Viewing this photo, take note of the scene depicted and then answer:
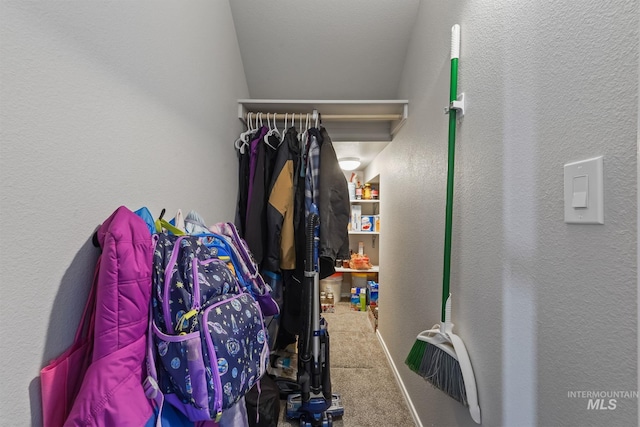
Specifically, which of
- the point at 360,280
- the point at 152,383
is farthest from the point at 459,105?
the point at 360,280

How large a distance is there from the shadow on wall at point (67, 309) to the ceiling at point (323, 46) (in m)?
1.45

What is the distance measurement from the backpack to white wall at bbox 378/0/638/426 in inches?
27.1

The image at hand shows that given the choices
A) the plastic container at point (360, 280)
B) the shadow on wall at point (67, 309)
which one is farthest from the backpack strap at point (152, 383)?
the plastic container at point (360, 280)

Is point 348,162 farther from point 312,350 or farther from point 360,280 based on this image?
point 312,350

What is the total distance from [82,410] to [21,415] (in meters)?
0.08

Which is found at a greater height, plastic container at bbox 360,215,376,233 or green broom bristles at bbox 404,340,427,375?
plastic container at bbox 360,215,376,233

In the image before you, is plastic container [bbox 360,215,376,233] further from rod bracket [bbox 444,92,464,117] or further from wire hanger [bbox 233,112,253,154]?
rod bracket [bbox 444,92,464,117]

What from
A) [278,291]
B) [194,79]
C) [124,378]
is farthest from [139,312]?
[278,291]

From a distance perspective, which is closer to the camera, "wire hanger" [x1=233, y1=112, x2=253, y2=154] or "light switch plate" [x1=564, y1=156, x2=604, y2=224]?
"light switch plate" [x1=564, y1=156, x2=604, y2=224]

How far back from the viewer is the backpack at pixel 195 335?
54cm

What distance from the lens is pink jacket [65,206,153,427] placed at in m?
0.44

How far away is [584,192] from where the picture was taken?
0.46 meters

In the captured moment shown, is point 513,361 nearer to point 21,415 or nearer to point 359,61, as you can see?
point 21,415

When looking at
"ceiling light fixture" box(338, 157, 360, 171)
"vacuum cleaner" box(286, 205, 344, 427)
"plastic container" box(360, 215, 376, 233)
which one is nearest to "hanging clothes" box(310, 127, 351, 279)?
"vacuum cleaner" box(286, 205, 344, 427)
